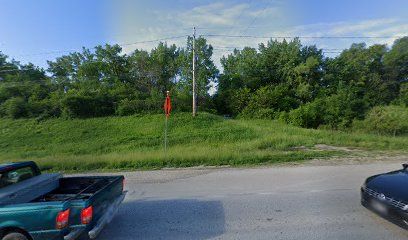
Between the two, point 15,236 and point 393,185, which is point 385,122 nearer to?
point 393,185

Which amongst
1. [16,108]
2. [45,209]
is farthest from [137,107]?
[45,209]

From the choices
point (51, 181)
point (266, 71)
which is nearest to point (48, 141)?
point (51, 181)

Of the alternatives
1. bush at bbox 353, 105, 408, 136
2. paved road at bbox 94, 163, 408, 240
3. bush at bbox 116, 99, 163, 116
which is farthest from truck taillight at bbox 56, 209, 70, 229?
bush at bbox 353, 105, 408, 136

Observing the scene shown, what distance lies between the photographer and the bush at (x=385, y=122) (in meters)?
29.7

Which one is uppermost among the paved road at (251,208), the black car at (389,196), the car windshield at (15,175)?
the car windshield at (15,175)

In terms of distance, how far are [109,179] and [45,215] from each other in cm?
175

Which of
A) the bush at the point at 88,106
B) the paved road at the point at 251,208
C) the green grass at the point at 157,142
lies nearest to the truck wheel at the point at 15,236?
the paved road at the point at 251,208

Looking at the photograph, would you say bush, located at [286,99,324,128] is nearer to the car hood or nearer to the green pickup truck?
the car hood

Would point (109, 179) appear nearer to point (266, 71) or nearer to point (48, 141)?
point (48, 141)

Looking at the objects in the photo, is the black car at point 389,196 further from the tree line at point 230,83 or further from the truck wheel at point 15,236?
the tree line at point 230,83

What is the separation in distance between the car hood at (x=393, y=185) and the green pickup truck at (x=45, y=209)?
4.67 meters

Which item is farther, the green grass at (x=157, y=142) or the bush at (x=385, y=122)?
the bush at (x=385, y=122)

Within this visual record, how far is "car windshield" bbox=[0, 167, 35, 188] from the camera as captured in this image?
16.7 feet

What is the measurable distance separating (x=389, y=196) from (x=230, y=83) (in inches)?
1488
